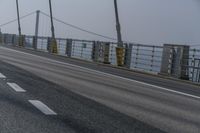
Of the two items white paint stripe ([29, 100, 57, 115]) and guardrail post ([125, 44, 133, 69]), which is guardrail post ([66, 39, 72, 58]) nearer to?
guardrail post ([125, 44, 133, 69])

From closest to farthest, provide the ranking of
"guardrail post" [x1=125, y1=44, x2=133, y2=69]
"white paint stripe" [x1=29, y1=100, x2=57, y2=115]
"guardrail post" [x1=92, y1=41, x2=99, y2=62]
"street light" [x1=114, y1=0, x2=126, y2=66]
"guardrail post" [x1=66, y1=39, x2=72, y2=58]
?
"white paint stripe" [x1=29, y1=100, x2=57, y2=115]
"guardrail post" [x1=125, y1=44, x2=133, y2=69]
"street light" [x1=114, y1=0, x2=126, y2=66]
"guardrail post" [x1=92, y1=41, x2=99, y2=62]
"guardrail post" [x1=66, y1=39, x2=72, y2=58]

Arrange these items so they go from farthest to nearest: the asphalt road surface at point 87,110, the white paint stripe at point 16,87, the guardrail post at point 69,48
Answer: the guardrail post at point 69,48, the white paint stripe at point 16,87, the asphalt road surface at point 87,110

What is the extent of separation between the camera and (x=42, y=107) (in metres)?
8.95

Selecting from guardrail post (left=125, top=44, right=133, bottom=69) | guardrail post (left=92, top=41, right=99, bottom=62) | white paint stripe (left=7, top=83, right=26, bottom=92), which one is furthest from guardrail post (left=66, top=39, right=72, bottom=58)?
white paint stripe (left=7, top=83, right=26, bottom=92)

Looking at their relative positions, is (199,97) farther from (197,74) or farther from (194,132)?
(197,74)

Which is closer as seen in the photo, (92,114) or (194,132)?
(194,132)

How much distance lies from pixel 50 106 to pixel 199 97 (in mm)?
6342

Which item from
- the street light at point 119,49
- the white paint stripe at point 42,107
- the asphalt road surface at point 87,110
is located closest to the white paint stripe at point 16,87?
the asphalt road surface at point 87,110

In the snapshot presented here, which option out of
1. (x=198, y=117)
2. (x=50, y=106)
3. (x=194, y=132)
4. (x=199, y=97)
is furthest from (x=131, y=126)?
(x=199, y=97)

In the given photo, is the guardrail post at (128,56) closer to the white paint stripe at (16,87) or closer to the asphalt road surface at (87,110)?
the asphalt road surface at (87,110)

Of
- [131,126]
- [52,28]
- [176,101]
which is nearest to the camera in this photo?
[131,126]

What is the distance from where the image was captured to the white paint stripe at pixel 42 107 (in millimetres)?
8423

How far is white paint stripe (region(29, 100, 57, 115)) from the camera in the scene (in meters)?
8.42

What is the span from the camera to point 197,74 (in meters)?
23.6
